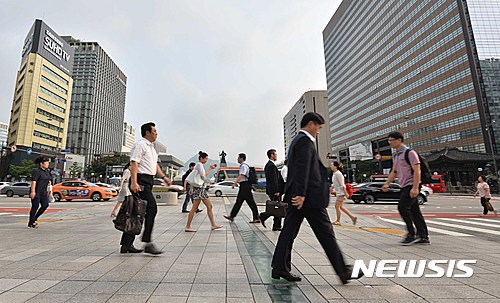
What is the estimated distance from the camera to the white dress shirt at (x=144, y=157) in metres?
3.63

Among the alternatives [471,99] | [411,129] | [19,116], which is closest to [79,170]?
[19,116]

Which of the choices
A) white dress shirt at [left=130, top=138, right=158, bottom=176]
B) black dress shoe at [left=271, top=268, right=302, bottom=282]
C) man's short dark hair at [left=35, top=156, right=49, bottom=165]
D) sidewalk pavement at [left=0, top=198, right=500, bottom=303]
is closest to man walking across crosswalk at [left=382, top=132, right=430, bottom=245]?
sidewalk pavement at [left=0, top=198, right=500, bottom=303]

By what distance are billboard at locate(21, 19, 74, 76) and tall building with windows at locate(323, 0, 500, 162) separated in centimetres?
7785

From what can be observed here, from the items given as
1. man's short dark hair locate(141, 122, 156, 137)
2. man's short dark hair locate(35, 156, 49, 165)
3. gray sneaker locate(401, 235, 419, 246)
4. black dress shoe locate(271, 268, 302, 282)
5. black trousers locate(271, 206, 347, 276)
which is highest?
man's short dark hair locate(141, 122, 156, 137)

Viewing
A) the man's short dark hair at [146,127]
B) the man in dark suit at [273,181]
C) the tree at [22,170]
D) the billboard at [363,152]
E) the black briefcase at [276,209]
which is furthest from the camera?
the billboard at [363,152]

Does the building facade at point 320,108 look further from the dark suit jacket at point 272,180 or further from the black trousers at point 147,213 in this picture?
the black trousers at point 147,213

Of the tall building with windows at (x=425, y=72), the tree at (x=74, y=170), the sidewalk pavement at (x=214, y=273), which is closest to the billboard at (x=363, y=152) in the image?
the tall building with windows at (x=425, y=72)

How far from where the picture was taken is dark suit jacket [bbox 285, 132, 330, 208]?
2.46m

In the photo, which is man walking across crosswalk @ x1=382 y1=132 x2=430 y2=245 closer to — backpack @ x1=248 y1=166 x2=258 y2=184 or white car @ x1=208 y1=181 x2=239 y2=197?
backpack @ x1=248 y1=166 x2=258 y2=184

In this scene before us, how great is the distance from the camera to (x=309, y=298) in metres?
2.13

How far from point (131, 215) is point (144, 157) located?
32.7 inches

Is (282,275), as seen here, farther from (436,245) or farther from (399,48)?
(399,48)

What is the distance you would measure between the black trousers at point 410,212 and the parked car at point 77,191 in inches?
685

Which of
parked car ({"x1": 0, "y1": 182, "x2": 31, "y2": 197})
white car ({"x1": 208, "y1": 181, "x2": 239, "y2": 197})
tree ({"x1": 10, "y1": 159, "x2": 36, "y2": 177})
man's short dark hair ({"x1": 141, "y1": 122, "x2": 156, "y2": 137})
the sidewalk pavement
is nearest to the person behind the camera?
the sidewalk pavement
